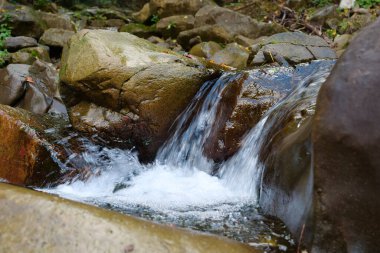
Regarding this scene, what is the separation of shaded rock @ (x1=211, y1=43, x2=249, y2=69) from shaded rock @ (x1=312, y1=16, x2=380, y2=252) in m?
4.76

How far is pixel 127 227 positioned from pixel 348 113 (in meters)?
1.29

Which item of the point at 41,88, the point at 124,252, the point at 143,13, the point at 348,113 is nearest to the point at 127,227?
the point at 124,252

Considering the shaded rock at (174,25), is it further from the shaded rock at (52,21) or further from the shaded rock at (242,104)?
the shaded rock at (242,104)

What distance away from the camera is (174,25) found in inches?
444

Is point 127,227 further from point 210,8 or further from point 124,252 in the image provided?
point 210,8

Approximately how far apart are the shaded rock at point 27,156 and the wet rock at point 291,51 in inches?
135

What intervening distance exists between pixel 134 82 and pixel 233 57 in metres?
2.70

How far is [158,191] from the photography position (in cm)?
431

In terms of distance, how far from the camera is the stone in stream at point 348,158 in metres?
2.17

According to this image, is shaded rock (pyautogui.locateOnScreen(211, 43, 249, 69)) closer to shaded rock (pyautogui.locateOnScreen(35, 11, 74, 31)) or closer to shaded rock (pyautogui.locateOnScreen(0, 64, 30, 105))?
shaded rock (pyautogui.locateOnScreen(0, 64, 30, 105))

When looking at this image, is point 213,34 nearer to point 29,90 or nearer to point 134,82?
point 29,90

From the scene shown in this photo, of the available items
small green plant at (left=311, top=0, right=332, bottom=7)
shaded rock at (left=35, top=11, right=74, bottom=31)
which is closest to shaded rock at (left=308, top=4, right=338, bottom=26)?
small green plant at (left=311, top=0, right=332, bottom=7)

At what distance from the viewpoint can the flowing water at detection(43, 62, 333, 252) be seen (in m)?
3.08

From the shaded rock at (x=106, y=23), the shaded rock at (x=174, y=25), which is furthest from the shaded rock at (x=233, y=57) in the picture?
the shaded rock at (x=106, y=23)
